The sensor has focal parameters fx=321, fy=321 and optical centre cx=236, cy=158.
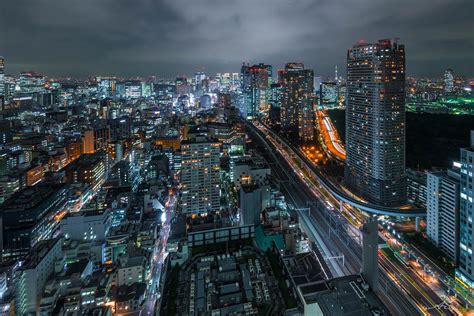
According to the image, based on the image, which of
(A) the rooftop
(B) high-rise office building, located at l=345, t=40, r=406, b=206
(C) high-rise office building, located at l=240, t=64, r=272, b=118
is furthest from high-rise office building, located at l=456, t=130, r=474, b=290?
(C) high-rise office building, located at l=240, t=64, r=272, b=118

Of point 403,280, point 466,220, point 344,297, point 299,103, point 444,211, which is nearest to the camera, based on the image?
point 344,297

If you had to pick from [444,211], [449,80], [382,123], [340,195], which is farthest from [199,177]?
[449,80]

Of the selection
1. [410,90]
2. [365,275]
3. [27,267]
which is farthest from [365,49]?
[410,90]

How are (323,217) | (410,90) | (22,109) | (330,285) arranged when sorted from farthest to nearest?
1. (410,90)
2. (22,109)
3. (323,217)
4. (330,285)

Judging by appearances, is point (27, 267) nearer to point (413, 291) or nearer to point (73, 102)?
point (413, 291)

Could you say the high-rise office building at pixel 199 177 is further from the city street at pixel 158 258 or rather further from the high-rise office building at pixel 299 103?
the high-rise office building at pixel 299 103

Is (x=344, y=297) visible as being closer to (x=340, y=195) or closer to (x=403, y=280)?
(x=403, y=280)
